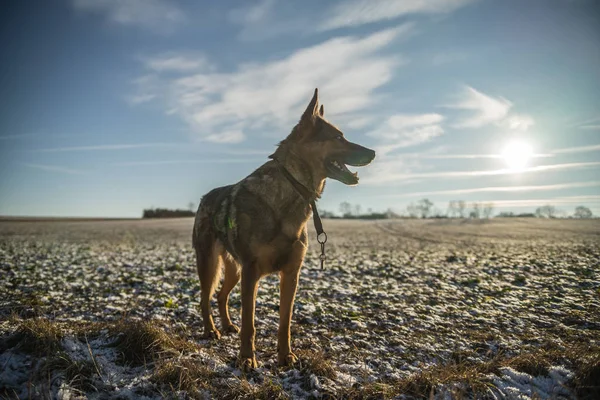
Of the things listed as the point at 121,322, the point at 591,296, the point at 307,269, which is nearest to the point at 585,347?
the point at 591,296

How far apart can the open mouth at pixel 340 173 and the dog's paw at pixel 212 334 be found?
3562mm

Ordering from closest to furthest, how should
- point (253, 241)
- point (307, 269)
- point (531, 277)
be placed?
1. point (253, 241)
2. point (531, 277)
3. point (307, 269)

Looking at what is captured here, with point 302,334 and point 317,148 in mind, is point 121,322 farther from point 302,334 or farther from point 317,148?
point 317,148

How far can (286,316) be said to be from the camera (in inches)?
194

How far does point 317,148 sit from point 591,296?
29.1 feet

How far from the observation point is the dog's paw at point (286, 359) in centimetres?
470

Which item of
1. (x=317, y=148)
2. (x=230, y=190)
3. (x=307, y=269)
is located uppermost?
(x=317, y=148)

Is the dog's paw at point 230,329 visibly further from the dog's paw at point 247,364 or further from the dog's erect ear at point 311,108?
the dog's erect ear at point 311,108

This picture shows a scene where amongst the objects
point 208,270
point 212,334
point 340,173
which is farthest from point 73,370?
point 340,173

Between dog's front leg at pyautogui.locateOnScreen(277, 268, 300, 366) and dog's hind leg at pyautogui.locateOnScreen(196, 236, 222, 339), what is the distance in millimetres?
1528

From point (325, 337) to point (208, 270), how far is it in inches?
101

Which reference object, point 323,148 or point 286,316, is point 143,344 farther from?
point 323,148

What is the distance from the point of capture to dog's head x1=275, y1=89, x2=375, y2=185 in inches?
191

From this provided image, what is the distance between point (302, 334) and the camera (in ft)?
20.0
